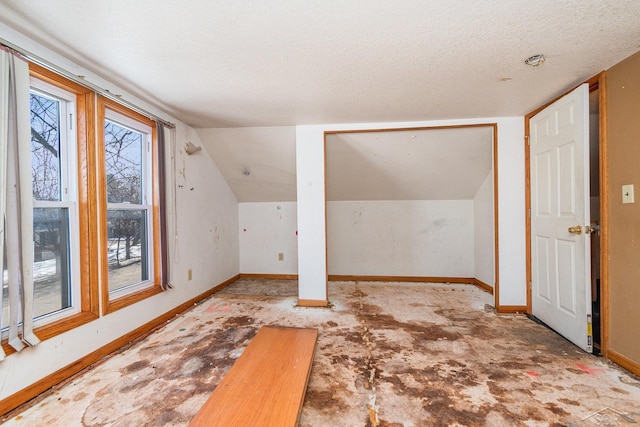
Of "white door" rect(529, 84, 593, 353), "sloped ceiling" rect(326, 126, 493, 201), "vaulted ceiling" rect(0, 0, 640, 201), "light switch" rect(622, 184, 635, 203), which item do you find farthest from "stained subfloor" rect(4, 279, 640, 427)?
"vaulted ceiling" rect(0, 0, 640, 201)

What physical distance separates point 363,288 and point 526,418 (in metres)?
2.44

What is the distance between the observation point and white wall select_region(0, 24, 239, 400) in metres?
1.54

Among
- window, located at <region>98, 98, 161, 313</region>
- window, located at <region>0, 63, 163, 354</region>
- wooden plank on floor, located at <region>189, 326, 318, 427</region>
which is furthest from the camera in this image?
window, located at <region>98, 98, 161, 313</region>

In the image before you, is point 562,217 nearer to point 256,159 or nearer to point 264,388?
point 264,388

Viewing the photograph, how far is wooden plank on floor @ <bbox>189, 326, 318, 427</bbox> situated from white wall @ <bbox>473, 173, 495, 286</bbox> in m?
2.68

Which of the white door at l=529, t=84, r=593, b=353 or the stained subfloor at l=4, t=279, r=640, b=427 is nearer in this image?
the stained subfloor at l=4, t=279, r=640, b=427

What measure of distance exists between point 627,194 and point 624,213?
0.42ft

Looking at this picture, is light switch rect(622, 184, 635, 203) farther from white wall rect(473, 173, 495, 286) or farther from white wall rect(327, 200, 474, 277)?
white wall rect(327, 200, 474, 277)

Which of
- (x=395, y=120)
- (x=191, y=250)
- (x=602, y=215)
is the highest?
(x=395, y=120)

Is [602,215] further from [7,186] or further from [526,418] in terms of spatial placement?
[7,186]

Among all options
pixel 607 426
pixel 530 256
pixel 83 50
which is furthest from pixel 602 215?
pixel 83 50

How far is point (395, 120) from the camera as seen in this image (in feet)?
9.54

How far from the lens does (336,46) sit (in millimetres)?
1606

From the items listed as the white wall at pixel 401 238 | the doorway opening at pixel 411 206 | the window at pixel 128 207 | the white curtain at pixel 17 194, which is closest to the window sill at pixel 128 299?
the window at pixel 128 207
